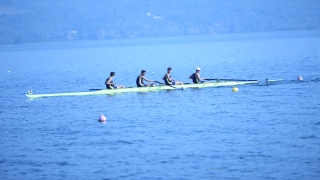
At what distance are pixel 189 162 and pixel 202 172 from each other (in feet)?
3.73

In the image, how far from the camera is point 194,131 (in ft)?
79.8

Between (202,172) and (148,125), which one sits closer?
(202,172)

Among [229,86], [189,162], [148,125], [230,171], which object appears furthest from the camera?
[229,86]

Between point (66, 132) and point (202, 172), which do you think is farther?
point (66, 132)

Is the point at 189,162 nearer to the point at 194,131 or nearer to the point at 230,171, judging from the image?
the point at 230,171

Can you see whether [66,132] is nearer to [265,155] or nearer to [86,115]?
[86,115]

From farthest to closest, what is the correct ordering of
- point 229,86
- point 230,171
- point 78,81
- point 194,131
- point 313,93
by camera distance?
point 78,81 < point 229,86 < point 313,93 < point 194,131 < point 230,171

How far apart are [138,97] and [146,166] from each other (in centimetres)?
1647

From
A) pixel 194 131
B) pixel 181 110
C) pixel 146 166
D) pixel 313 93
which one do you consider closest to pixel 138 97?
pixel 181 110

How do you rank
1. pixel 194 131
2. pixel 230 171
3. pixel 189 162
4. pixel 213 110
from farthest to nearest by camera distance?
pixel 213 110 → pixel 194 131 → pixel 189 162 → pixel 230 171

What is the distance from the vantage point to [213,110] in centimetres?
2973

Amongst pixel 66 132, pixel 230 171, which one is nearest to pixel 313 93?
pixel 66 132

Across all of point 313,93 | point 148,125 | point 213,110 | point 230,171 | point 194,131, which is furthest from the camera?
point 313,93

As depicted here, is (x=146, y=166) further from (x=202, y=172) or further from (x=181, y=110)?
(x=181, y=110)
